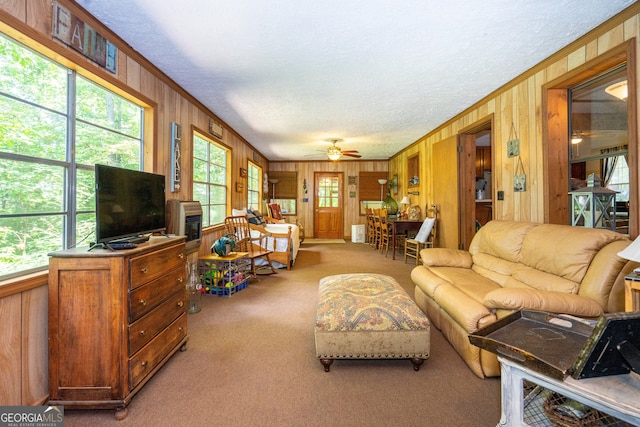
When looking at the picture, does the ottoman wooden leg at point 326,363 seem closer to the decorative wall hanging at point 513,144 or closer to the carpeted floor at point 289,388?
the carpeted floor at point 289,388

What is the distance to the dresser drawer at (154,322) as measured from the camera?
1.62m

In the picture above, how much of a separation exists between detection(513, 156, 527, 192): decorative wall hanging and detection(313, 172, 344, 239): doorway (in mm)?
6039

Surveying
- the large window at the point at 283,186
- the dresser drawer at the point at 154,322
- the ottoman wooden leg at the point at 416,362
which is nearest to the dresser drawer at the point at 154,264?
the dresser drawer at the point at 154,322

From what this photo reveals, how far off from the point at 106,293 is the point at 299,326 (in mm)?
1655

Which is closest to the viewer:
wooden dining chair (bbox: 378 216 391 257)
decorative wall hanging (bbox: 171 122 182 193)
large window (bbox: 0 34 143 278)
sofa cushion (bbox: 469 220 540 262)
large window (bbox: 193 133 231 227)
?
large window (bbox: 0 34 143 278)

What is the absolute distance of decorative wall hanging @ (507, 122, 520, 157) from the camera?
314cm

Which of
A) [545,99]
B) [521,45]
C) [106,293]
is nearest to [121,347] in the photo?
[106,293]

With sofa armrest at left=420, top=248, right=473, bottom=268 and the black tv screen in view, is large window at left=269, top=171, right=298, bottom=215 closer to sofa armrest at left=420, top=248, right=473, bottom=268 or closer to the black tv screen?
sofa armrest at left=420, top=248, right=473, bottom=268

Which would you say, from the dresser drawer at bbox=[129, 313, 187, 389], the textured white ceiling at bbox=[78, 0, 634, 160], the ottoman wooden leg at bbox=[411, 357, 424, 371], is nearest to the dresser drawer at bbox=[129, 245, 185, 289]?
the dresser drawer at bbox=[129, 313, 187, 389]

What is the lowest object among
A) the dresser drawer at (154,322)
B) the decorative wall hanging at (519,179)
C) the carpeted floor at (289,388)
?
the carpeted floor at (289,388)

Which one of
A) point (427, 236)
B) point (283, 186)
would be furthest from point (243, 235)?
point (283, 186)

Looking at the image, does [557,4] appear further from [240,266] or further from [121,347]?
[240,266]

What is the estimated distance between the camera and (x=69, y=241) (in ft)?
6.20

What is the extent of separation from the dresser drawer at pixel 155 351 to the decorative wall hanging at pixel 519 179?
362cm
